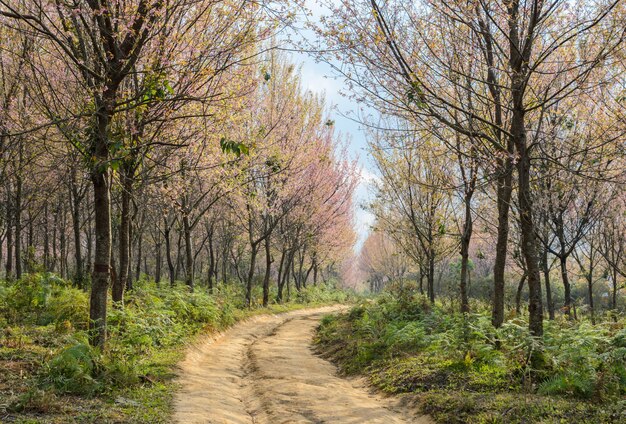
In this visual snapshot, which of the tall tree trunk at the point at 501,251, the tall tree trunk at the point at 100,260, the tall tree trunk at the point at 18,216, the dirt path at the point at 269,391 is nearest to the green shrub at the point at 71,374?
the tall tree trunk at the point at 100,260

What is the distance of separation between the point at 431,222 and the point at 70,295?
436 inches

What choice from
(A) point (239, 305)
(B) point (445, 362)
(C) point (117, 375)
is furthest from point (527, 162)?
(A) point (239, 305)

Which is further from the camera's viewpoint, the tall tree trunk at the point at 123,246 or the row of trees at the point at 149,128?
the tall tree trunk at the point at 123,246

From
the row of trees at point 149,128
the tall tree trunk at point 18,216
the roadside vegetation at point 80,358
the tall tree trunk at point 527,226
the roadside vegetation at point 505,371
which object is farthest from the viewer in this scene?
the tall tree trunk at point 18,216

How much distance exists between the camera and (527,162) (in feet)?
23.5

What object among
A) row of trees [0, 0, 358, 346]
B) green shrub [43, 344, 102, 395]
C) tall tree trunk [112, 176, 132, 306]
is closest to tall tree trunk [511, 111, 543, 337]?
row of trees [0, 0, 358, 346]

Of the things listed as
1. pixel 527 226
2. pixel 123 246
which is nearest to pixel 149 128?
pixel 123 246

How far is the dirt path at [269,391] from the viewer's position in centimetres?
670

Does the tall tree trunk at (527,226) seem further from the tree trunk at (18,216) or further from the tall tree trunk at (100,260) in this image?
the tree trunk at (18,216)

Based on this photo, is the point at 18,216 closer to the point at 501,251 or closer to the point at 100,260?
the point at 100,260

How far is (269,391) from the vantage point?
26.8 ft

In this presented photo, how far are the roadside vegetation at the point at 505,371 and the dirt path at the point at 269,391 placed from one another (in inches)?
22.8

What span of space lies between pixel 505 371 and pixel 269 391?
12.7 ft

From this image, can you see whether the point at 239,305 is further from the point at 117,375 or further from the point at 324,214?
the point at 117,375
